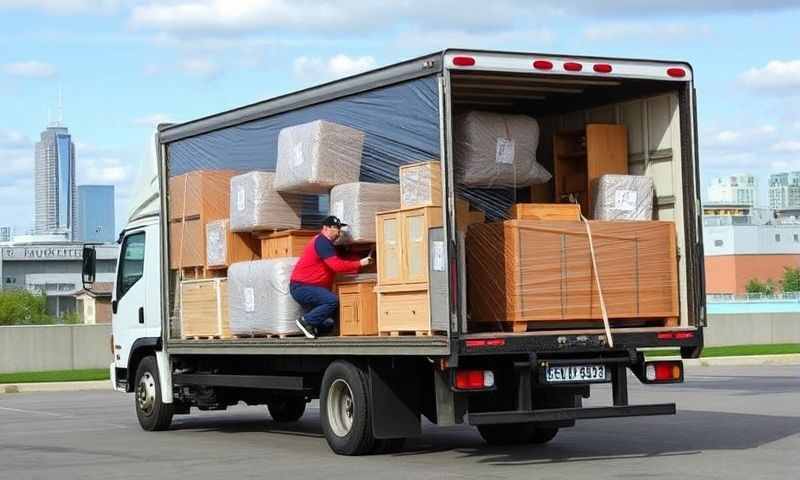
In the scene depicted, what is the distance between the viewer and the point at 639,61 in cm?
1234

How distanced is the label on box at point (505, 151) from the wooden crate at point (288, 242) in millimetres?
2108

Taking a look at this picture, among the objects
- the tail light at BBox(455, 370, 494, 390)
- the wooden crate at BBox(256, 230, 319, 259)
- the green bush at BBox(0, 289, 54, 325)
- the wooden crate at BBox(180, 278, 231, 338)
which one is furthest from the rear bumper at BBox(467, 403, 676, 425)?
the green bush at BBox(0, 289, 54, 325)

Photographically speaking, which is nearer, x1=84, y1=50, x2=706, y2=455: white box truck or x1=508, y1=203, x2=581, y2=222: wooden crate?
x1=84, y1=50, x2=706, y2=455: white box truck

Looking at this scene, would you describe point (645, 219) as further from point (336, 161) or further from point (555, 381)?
point (336, 161)

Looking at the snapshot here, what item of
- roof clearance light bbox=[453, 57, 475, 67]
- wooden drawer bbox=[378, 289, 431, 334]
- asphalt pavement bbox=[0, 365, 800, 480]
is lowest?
asphalt pavement bbox=[0, 365, 800, 480]

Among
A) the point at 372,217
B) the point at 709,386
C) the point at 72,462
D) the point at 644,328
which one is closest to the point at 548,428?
the point at 644,328

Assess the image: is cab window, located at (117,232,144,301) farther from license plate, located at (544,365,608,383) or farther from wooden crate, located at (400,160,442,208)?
license plate, located at (544,365,608,383)

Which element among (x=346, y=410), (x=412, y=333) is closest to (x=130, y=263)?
(x=346, y=410)

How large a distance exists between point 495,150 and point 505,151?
0.10m

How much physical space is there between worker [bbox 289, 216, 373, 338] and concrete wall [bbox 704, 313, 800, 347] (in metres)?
27.3

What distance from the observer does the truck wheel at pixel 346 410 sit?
486 inches

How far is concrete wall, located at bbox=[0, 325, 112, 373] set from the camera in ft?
106

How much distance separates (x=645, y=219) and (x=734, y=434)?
110 inches

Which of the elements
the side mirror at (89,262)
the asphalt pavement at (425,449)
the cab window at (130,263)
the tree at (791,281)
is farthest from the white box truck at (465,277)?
the tree at (791,281)
